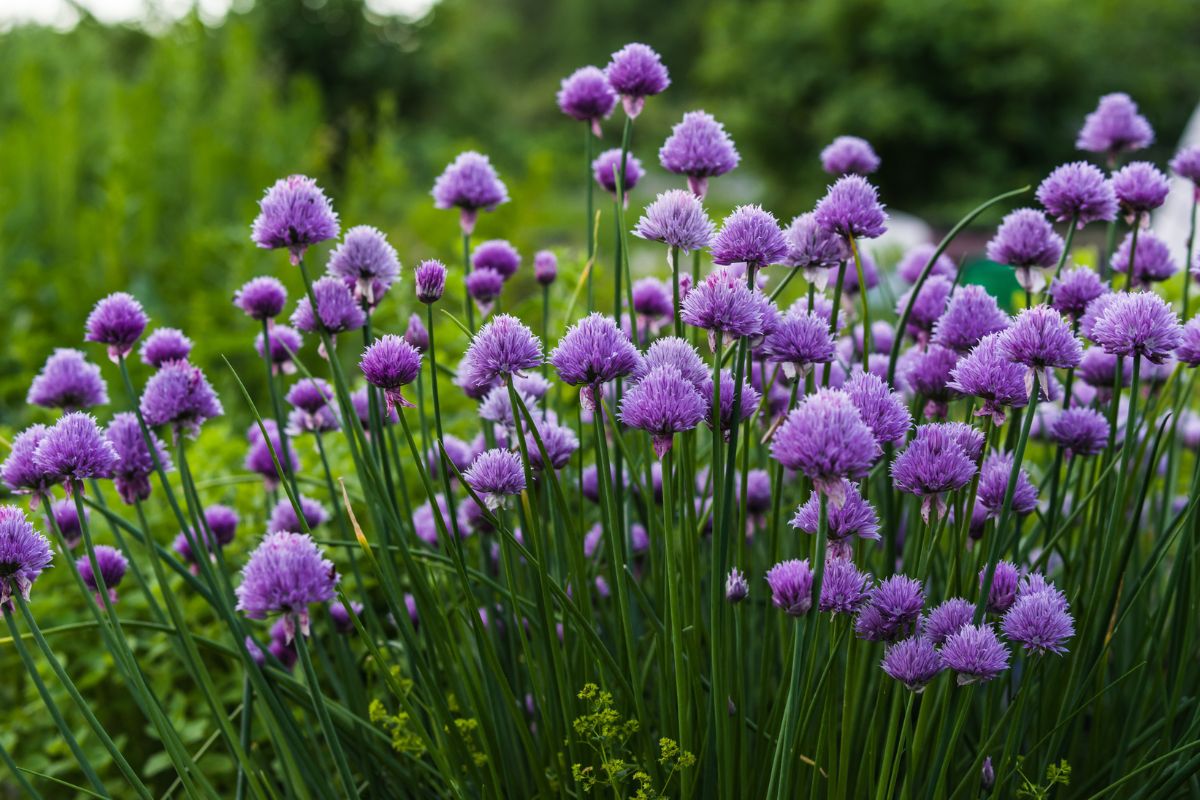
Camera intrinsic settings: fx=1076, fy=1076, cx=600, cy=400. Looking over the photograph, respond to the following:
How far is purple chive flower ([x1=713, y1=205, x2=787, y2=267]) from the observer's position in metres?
1.09

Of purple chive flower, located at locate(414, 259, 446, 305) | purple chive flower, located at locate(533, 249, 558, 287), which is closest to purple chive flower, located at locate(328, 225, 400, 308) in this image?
purple chive flower, located at locate(414, 259, 446, 305)

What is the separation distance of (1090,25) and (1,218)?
12705 millimetres

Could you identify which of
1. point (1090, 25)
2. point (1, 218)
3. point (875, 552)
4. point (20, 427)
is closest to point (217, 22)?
point (1, 218)

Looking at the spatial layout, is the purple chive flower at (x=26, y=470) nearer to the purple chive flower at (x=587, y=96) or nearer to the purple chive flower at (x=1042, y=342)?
the purple chive flower at (x=587, y=96)

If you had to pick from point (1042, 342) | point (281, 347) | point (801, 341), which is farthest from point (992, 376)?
point (281, 347)

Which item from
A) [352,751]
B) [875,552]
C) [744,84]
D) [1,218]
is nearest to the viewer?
[352,751]

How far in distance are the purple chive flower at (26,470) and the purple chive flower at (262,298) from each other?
0.30m

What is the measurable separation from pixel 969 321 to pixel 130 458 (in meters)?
1.05

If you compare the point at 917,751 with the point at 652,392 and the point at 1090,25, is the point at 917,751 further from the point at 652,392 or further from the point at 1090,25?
Result: the point at 1090,25

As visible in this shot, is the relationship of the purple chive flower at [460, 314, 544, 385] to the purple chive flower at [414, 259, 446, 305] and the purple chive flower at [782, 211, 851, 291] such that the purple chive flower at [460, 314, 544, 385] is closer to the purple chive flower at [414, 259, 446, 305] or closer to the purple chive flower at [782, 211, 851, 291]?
the purple chive flower at [414, 259, 446, 305]

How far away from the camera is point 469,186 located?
157 cm

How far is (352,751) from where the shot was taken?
58.3 inches

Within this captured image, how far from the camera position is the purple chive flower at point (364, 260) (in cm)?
128

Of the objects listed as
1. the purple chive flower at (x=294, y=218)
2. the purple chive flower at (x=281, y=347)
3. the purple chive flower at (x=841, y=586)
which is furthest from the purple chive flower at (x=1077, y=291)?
the purple chive flower at (x=281, y=347)
